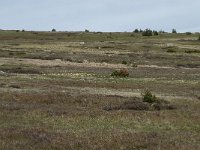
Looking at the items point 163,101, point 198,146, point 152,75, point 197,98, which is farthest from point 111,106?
point 152,75

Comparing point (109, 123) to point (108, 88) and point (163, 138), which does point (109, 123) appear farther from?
point (108, 88)

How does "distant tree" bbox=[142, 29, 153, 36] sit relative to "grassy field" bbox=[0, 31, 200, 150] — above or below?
below

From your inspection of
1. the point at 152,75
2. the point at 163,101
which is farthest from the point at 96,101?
the point at 152,75

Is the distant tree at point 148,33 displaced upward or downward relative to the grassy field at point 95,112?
downward

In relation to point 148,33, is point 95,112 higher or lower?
higher

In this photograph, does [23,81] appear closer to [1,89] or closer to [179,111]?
[1,89]

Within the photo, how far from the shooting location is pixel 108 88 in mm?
36750

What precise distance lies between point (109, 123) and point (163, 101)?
26.0 feet

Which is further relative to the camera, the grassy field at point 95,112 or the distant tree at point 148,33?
the distant tree at point 148,33

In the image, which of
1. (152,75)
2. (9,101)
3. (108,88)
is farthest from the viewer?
(152,75)

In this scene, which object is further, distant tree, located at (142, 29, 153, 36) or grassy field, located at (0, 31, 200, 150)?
distant tree, located at (142, 29, 153, 36)

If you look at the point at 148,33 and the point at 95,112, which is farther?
the point at 148,33

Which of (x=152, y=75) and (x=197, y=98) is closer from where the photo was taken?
(x=197, y=98)

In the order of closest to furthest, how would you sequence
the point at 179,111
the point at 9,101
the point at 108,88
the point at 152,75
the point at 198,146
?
the point at 198,146
the point at 179,111
the point at 9,101
the point at 108,88
the point at 152,75
